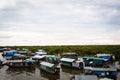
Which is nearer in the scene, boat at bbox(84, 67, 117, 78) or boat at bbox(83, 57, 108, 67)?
boat at bbox(84, 67, 117, 78)

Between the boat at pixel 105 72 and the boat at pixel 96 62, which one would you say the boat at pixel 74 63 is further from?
the boat at pixel 105 72

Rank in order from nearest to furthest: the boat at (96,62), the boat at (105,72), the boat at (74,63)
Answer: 1. the boat at (105,72)
2. the boat at (74,63)
3. the boat at (96,62)

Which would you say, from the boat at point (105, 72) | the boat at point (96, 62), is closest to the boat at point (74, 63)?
the boat at point (96, 62)

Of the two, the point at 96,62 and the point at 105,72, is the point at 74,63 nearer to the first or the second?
the point at 96,62

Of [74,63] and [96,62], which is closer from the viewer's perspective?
[74,63]

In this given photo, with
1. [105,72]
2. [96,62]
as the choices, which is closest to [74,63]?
[96,62]

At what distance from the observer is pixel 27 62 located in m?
45.5

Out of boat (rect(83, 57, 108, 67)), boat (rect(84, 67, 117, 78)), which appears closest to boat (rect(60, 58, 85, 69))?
boat (rect(83, 57, 108, 67))

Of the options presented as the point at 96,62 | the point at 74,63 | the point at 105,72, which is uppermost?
the point at 74,63

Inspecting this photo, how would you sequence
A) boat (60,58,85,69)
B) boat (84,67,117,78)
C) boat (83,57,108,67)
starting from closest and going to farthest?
boat (84,67,117,78), boat (60,58,85,69), boat (83,57,108,67)

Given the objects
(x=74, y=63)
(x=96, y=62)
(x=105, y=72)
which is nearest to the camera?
(x=105, y=72)

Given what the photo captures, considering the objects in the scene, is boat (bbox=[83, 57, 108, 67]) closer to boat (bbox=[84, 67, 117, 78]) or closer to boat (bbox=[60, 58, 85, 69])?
boat (bbox=[60, 58, 85, 69])

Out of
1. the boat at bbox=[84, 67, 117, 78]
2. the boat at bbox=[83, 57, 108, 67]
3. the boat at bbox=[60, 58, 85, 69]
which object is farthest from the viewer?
the boat at bbox=[83, 57, 108, 67]

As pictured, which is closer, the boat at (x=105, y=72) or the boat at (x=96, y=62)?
the boat at (x=105, y=72)
